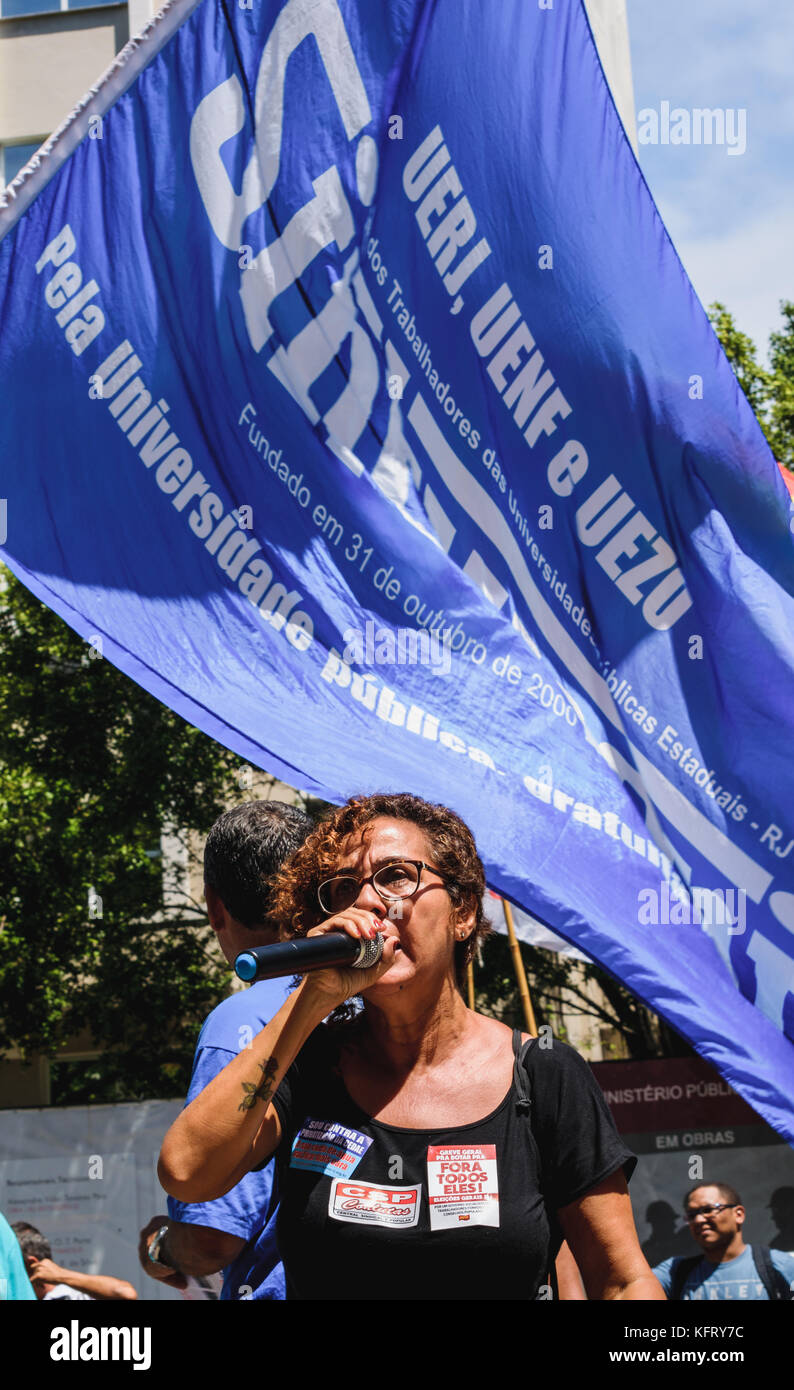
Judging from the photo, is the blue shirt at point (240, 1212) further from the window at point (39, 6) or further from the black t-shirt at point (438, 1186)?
the window at point (39, 6)

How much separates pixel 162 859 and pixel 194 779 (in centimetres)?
154

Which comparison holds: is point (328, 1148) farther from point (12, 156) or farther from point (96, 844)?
point (12, 156)

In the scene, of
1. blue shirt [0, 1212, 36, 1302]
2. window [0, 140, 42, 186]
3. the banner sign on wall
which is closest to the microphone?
blue shirt [0, 1212, 36, 1302]

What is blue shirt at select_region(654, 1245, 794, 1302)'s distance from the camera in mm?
6945

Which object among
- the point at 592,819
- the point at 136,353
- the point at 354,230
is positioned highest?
the point at 354,230

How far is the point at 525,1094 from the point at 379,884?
37cm

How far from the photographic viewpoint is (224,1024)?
8.30ft

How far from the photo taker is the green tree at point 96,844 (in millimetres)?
14758

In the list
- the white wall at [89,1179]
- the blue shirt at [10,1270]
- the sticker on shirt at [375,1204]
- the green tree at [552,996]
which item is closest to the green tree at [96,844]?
the green tree at [552,996]

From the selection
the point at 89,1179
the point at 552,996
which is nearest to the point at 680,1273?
the point at 89,1179

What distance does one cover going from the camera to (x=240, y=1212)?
2.41 metres

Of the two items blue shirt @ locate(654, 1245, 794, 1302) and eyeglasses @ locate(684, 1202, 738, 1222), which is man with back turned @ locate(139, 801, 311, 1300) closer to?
blue shirt @ locate(654, 1245, 794, 1302)
